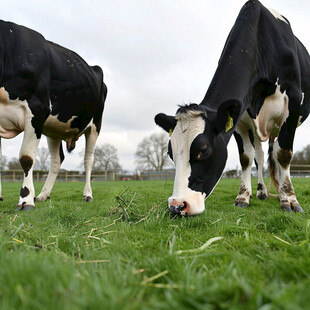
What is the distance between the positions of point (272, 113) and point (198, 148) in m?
1.78

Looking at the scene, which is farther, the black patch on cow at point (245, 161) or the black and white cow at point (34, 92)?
the black patch on cow at point (245, 161)

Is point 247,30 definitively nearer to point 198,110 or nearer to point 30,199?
point 198,110

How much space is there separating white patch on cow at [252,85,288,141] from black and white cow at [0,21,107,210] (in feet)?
10.9

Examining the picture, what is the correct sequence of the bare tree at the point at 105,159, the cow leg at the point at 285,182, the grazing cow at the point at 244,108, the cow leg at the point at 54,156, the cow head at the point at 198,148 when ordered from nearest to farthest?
the cow head at the point at 198,148, the grazing cow at the point at 244,108, the cow leg at the point at 285,182, the cow leg at the point at 54,156, the bare tree at the point at 105,159

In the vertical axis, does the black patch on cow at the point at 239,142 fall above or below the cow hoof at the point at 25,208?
above

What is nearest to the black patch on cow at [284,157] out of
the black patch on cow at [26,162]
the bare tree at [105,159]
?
the black patch on cow at [26,162]

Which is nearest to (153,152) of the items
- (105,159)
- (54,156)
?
(105,159)

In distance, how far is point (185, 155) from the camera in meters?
3.11

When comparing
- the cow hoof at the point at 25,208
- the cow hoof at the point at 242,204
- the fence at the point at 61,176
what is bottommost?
the fence at the point at 61,176

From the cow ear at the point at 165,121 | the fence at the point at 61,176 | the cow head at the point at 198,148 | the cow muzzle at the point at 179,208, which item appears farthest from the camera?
the fence at the point at 61,176

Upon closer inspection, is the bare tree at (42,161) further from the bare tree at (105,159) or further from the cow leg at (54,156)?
the cow leg at (54,156)

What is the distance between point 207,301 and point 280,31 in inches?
175

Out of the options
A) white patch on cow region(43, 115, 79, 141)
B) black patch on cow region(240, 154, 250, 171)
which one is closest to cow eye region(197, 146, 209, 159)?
black patch on cow region(240, 154, 250, 171)

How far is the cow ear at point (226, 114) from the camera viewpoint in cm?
313
